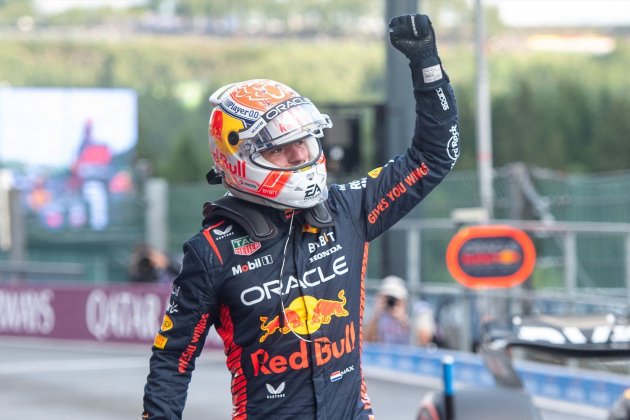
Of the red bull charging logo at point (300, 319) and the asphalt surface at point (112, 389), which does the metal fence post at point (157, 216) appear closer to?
the asphalt surface at point (112, 389)

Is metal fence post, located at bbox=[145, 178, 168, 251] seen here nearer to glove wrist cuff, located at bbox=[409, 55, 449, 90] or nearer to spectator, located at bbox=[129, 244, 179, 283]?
spectator, located at bbox=[129, 244, 179, 283]

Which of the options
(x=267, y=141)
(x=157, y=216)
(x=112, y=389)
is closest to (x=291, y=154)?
(x=267, y=141)

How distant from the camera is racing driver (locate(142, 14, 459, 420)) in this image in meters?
4.47

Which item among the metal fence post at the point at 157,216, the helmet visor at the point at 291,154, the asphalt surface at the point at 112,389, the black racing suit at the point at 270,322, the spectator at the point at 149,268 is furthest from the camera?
the metal fence post at the point at 157,216

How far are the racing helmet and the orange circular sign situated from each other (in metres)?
9.12

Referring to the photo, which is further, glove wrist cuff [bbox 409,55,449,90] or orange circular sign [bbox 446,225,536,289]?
orange circular sign [bbox 446,225,536,289]

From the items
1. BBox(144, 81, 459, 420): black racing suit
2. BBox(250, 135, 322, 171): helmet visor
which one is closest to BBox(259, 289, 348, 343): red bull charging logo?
BBox(144, 81, 459, 420): black racing suit

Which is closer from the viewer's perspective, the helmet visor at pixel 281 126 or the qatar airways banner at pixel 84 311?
the helmet visor at pixel 281 126

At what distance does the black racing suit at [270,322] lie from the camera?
4461 mm

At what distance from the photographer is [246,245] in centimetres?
451

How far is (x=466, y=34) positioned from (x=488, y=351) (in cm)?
8254

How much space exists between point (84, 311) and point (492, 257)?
767 cm

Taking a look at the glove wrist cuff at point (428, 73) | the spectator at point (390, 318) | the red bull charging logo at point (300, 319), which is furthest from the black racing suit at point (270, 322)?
the spectator at point (390, 318)

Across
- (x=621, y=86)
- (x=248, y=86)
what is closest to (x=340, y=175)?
(x=248, y=86)
